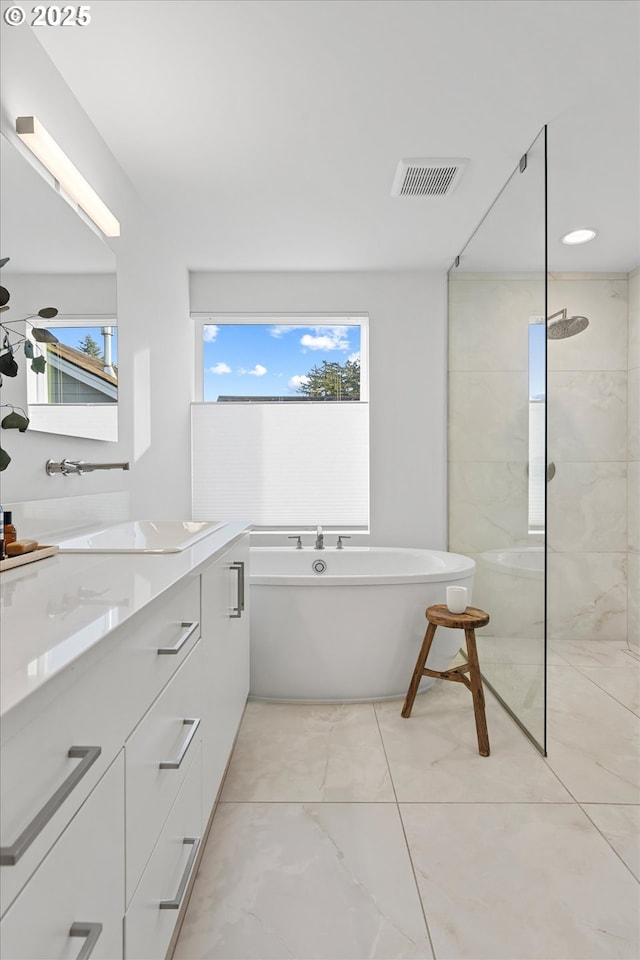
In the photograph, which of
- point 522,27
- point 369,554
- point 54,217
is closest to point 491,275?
point 522,27

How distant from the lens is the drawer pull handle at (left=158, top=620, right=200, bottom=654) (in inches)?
42.2

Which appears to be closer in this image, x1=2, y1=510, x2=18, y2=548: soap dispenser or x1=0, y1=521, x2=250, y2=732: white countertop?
x1=0, y1=521, x2=250, y2=732: white countertop

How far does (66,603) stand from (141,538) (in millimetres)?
986

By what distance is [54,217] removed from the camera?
1.76 meters

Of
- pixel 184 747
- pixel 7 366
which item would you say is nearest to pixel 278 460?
pixel 7 366

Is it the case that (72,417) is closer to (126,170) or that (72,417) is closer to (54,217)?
(54,217)

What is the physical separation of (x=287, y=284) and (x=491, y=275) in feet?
4.65

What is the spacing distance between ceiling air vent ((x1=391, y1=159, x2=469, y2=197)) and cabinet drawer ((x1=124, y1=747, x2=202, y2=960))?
7.71 feet

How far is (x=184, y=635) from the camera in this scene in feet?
3.92

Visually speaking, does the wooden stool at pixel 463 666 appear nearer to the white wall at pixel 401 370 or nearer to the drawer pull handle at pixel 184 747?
the white wall at pixel 401 370

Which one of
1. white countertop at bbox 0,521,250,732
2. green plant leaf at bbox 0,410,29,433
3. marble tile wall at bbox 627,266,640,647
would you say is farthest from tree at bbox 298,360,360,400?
green plant leaf at bbox 0,410,29,433

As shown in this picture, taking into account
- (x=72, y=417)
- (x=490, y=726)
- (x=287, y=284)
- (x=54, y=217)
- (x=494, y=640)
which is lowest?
(x=490, y=726)

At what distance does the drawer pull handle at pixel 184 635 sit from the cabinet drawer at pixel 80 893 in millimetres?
238

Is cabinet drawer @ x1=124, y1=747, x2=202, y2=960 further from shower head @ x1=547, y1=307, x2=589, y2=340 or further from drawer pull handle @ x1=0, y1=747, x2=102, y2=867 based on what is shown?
shower head @ x1=547, y1=307, x2=589, y2=340
